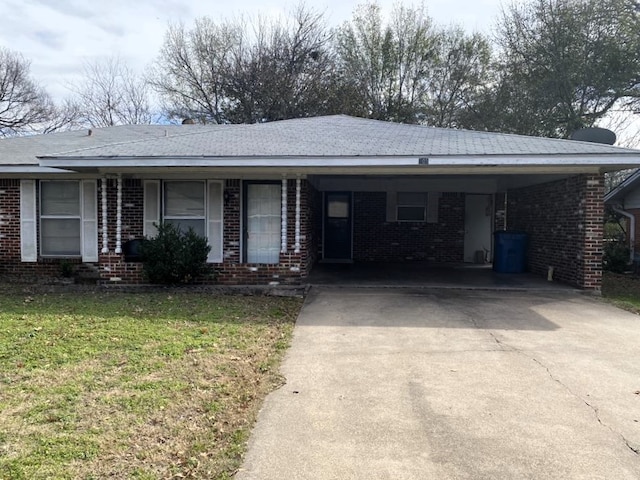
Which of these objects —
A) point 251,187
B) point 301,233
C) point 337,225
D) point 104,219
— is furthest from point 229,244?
point 337,225

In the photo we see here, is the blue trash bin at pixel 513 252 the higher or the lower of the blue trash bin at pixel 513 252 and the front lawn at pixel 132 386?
the higher

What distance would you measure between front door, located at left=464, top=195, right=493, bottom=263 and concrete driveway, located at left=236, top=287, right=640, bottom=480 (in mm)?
7349

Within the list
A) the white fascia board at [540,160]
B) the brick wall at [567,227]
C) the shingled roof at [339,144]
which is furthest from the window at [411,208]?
the white fascia board at [540,160]

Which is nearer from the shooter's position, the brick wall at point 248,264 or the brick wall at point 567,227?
the brick wall at point 567,227

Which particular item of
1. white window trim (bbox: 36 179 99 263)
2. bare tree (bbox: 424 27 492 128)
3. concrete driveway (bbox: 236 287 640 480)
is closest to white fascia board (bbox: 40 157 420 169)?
white window trim (bbox: 36 179 99 263)

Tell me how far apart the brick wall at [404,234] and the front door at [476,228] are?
0.20 m

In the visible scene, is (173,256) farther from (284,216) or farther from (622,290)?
(622,290)

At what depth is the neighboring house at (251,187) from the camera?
8445mm

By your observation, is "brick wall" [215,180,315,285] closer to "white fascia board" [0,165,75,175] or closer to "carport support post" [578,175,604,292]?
"white fascia board" [0,165,75,175]

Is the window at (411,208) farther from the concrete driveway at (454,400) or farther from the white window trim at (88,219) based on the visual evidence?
the white window trim at (88,219)

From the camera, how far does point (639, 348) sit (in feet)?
18.8

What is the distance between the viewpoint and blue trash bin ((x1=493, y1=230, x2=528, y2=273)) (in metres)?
11.9

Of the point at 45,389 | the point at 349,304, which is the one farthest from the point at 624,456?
the point at 349,304

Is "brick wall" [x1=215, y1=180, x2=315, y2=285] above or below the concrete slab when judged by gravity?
above
